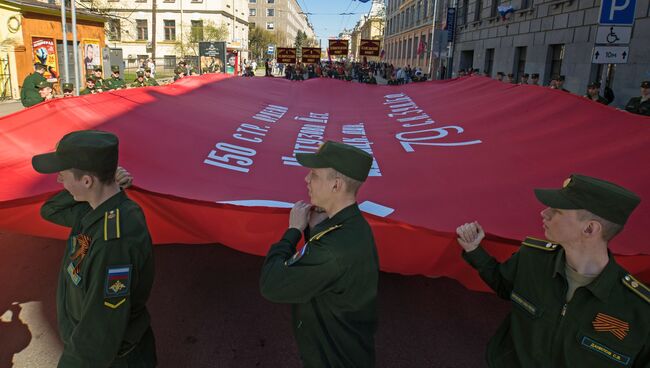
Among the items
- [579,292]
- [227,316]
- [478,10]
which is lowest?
[227,316]

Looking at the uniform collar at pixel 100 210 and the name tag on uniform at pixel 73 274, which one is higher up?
the uniform collar at pixel 100 210

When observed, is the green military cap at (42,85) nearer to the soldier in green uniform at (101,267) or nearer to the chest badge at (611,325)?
the soldier in green uniform at (101,267)

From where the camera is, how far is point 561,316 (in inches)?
76.6

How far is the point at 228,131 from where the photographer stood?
16.0ft

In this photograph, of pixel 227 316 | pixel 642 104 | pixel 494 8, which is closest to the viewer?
pixel 227 316

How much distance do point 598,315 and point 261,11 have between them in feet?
348

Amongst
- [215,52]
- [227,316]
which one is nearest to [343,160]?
[227,316]

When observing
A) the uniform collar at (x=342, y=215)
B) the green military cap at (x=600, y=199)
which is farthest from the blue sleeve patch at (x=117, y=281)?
the green military cap at (x=600, y=199)

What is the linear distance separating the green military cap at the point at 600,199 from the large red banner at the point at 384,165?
2.80ft

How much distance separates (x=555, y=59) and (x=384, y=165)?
54.7 feet

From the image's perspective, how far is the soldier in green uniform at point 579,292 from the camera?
1798mm

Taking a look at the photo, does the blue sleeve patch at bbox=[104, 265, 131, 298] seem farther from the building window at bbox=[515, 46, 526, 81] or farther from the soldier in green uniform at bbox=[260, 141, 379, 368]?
the building window at bbox=[515, 46, 526, 81]

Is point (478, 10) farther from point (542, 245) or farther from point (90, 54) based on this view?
point (542, 245)

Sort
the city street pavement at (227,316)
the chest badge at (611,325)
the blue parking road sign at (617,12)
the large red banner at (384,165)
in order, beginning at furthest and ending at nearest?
the blue parking road sign at (617,12), the city street pavement at (227,316), the large red banner at (384,165), the chest badge at (611,325)
